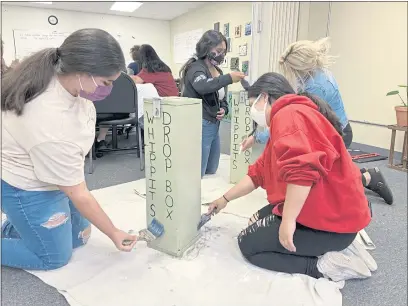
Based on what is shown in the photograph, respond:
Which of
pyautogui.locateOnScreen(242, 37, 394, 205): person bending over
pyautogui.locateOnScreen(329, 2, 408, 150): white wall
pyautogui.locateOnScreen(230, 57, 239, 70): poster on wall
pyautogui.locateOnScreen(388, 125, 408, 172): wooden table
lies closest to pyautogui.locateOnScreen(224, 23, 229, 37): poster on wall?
pyautogui.locateOnScreen(230, 57, 239, 70): poster on wall

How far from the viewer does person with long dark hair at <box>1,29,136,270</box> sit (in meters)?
1.02

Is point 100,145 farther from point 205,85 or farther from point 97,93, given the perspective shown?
Answer: point 97,93


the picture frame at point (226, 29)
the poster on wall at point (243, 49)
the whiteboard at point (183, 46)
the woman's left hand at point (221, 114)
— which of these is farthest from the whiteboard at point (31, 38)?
the woman's left hand at point (221, 114)

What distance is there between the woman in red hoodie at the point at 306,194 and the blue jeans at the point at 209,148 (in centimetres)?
92

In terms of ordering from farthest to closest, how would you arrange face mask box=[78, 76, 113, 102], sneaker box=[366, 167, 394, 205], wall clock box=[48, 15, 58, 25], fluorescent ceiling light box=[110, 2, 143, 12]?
wall clock box=[48, 15, 58, 25], fluorescent ceiling light box=[110, 2, 143, 12], sneaker box=[366, 167, 394, 205], face mask box=[78, 76, 113, 102]

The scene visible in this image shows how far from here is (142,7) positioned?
5523 mm

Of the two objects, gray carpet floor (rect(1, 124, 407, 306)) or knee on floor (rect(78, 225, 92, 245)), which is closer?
gray carpet floor (rect(1, 124, 407, 306))

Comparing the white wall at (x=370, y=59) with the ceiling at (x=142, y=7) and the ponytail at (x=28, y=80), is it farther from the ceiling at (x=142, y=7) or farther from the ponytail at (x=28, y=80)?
the ponytail at (x=28, y=80)

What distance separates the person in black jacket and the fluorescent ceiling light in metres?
3.79

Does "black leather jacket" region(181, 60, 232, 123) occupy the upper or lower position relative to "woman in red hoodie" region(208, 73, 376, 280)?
upper

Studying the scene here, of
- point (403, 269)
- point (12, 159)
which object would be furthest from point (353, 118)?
point (12, 159)

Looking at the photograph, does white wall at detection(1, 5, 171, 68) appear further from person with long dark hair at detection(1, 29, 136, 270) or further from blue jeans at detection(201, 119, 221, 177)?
person with long dark hair at detection(1, 29, 136, 270)

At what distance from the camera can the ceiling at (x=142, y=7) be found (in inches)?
209

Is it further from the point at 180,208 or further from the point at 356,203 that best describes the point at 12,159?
the point at 356,203
